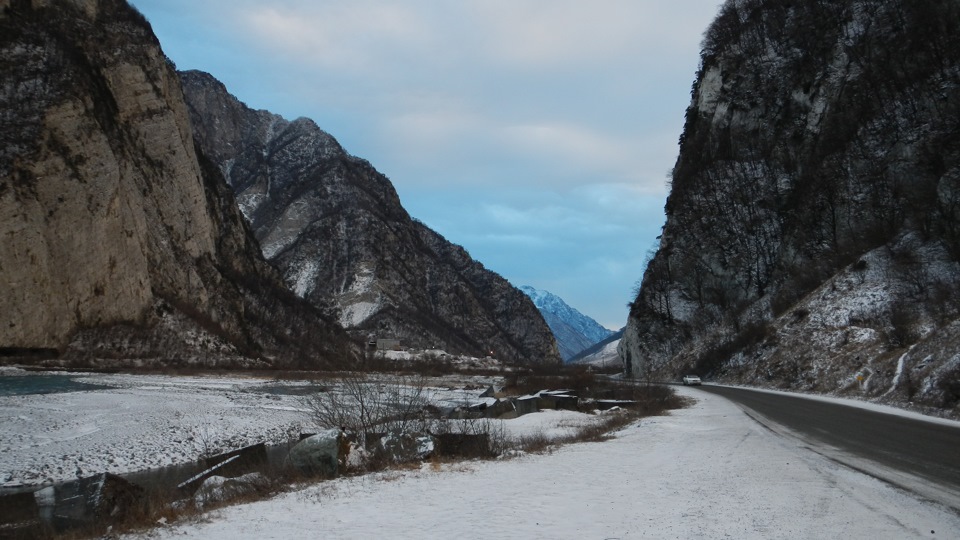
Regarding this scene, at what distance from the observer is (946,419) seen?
1831 cm

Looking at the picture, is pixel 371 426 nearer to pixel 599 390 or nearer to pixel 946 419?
pixel 946 419

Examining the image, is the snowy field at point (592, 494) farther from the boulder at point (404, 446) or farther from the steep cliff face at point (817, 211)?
the steep cliff face at point (817, 211)

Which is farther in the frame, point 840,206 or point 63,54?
point 63,54

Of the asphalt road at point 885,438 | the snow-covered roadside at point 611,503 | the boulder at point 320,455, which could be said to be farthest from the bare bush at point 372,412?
the asphalt road at point 885,438

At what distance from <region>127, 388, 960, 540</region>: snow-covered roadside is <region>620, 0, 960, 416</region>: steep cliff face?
39.5ft

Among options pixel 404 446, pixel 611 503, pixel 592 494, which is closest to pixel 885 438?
pixel 592 494

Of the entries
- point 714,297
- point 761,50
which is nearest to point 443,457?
point 714,297

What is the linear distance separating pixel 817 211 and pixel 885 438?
46738 millimetres

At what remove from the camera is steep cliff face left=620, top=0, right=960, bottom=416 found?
3600cm

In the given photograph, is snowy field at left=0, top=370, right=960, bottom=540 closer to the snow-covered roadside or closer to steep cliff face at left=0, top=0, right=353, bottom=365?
the snow-covered roadside

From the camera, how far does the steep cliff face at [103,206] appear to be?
57938 mm

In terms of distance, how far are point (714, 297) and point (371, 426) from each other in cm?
5794

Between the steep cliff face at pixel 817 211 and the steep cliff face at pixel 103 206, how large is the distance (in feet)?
120

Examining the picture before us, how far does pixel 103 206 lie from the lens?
2621 inches
